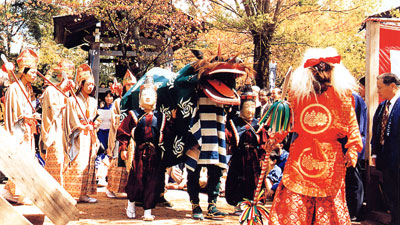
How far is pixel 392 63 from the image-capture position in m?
5.94

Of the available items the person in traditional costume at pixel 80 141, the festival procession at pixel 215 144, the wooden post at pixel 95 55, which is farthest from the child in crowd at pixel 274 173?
the wooden post at pixel 95 55

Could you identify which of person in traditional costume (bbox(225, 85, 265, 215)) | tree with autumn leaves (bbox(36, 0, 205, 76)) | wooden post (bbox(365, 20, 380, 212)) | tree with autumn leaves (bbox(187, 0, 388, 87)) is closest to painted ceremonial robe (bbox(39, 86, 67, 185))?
person in traditional costume (bbox(225, 85, 265, 215))

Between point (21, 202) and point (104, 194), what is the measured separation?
212 cm

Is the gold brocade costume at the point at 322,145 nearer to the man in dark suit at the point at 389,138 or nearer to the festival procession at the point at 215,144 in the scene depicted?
the festival procession at the point at 215,144

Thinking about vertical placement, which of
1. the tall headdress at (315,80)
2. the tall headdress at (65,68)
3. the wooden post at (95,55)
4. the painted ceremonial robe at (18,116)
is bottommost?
the painted ceremonial robe at (18,116)

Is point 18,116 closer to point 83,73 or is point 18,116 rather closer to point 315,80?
point 83,73

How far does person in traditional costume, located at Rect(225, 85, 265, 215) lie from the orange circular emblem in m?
1.89

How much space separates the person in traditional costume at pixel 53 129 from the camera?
20.3 feet

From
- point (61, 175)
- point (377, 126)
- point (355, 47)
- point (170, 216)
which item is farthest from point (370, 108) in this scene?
point (355, 47)

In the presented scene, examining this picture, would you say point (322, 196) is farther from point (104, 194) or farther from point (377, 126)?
point (104, 194)

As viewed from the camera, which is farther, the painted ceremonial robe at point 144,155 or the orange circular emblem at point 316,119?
the painted ceremonial robe at point 144,155

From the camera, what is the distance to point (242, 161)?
5.95 meters

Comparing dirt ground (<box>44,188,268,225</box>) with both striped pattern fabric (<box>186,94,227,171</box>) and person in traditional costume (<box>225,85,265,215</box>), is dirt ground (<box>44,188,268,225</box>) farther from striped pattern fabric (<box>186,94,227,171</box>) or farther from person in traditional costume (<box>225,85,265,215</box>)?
striped pattern fabric (<box>186,94,227,171</box>)

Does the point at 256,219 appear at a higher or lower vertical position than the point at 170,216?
higher
